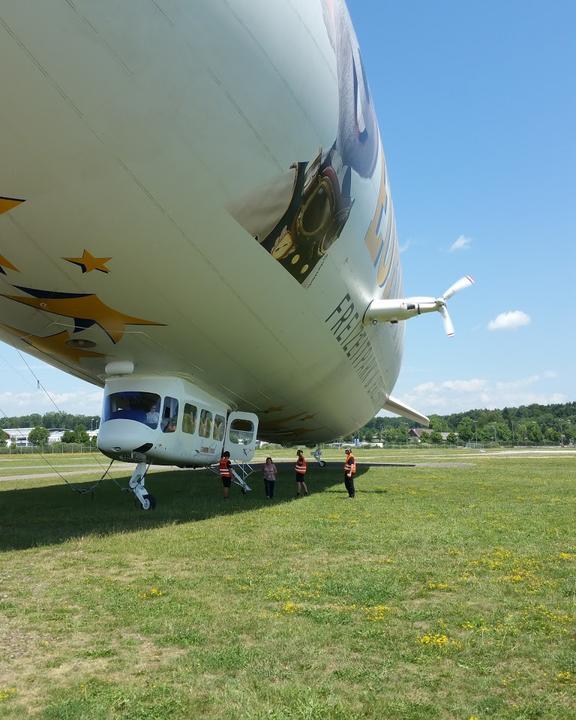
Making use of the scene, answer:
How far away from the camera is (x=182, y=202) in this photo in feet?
33.3

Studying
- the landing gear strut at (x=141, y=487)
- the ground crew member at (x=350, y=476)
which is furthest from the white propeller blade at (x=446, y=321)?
the landing gear strut at (x=141, y=487)

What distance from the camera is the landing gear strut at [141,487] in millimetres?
15883

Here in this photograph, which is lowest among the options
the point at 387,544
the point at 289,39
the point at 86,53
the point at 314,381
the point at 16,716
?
the point at 16,716

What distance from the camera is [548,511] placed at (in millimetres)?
16234

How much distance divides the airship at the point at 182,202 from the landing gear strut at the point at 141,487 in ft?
0.23

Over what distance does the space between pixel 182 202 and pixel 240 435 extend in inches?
385

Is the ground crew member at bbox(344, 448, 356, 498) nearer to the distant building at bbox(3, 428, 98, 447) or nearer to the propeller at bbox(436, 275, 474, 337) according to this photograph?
the propeller at bbox(436, 275, 474, 337)

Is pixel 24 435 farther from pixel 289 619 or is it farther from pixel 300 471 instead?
pixel 289 619

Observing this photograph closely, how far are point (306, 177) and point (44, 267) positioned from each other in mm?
5212

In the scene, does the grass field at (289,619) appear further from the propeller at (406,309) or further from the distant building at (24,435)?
the distant building at (24,435)

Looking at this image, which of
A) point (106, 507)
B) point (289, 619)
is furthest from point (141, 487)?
point (289, 619)

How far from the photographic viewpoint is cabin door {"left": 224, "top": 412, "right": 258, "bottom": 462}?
18078 mm

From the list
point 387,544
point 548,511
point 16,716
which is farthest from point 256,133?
point 548,511

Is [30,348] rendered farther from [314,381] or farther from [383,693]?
[383,693]
